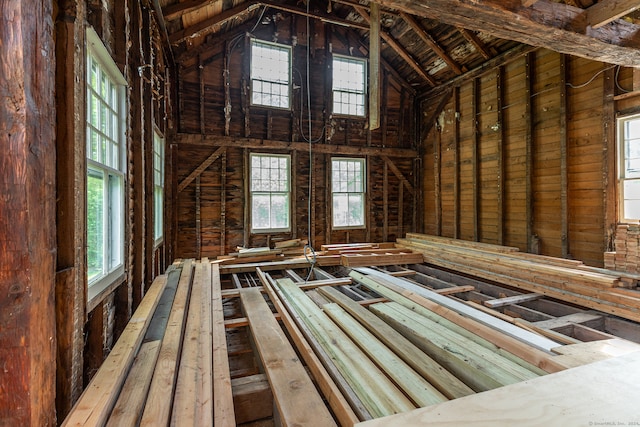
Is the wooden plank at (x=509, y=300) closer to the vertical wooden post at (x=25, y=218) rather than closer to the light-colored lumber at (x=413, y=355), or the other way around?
the light-colored lumber at (x=413, y=355)

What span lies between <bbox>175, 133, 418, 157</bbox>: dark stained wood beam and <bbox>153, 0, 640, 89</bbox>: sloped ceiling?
1635 millimetres

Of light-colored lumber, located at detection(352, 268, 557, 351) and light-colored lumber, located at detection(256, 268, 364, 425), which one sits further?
light-colored lumber, located at detection(352, 268, 557, 351)

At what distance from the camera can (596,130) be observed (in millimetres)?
4816

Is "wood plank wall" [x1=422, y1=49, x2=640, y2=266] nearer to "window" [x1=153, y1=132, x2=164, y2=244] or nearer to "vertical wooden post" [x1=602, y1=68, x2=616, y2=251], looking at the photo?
"vertical wooden post" [x1=602, y1=68, x2=616, y2=251]

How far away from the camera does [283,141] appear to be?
7.09 meters

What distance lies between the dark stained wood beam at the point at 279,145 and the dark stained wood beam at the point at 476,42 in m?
2.71

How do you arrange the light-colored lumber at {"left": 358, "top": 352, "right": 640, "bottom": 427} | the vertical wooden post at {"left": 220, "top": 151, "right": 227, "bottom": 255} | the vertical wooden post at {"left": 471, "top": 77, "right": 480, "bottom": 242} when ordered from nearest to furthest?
the light-colored lumber at {"left": 358, "top": 352, "right": 640, "bottom": 427} → the vertical wooden post at {"left": 220, "top": 151, "right": 227, "bottom": 255} → the vertical wooden post at {"left": 471, "top": 77, "right": 480, "bottom": 242}

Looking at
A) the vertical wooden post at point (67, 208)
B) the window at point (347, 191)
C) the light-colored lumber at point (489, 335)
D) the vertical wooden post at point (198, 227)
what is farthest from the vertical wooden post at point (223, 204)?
the vertical wooden post at point (67, 208)

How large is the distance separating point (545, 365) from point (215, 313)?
2.87 metres

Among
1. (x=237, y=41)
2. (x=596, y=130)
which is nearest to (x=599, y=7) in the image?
(x=596, y=130)

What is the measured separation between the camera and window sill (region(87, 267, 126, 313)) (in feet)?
6.93

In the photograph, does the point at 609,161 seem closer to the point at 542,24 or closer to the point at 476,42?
the point at 476,42

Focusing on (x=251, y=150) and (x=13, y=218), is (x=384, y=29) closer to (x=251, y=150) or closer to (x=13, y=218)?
(x=251, y=150)

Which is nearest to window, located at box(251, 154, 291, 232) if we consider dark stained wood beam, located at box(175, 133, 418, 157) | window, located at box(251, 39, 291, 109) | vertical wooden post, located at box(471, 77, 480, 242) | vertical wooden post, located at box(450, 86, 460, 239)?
dark stained wood beam, located at box(175, 133, 418, 157)
